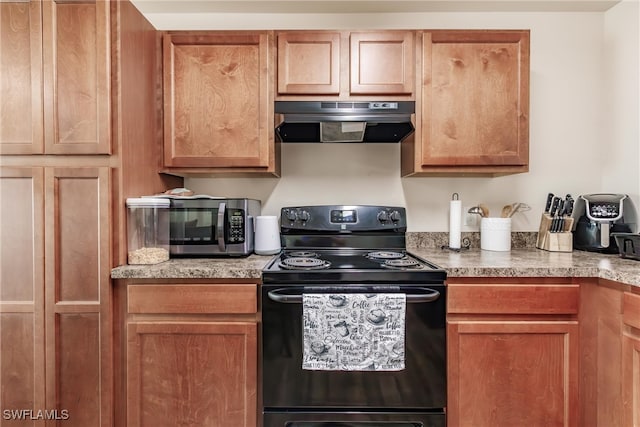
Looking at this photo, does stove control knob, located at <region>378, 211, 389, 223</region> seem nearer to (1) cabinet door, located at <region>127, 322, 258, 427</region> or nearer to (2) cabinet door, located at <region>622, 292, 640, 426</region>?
(1) cabinet door, located at <region>127, 322, 258, 427</region>

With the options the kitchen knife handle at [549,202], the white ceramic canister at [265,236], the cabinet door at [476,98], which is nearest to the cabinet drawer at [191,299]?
the white ceramic canister at [265,236]

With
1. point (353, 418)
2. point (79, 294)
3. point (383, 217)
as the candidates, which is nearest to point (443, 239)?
point (383, 217)

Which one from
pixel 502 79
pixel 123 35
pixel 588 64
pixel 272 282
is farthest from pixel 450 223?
pixel 123 35

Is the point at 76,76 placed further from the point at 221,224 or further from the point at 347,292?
the point at 347,292

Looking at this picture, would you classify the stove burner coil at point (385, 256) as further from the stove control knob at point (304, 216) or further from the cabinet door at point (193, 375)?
the cabinet door at point (193, 375)

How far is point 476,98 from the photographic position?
1714 mm

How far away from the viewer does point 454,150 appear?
173 cm

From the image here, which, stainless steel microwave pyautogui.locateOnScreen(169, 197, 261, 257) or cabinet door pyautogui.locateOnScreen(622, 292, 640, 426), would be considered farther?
stainless steel microwave pyautogui.locateOnScreen(169, 197, 261, 257)

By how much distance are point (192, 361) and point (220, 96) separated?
1.30 m

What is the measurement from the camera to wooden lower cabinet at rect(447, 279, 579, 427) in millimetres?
Result: 1378

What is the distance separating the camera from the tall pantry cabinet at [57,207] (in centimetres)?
137

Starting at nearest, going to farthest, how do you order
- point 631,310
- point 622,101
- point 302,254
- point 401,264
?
point 631,310 → point 401,264 → point 302,254 → point 622,101

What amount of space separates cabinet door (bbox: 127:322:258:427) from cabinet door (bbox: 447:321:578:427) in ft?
2.92

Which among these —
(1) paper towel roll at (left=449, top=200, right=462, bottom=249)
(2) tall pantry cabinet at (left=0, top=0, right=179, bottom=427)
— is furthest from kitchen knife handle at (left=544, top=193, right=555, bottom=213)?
(2) tall pantry cabinet at (left=0, top=0, right=179, bottom=427)
